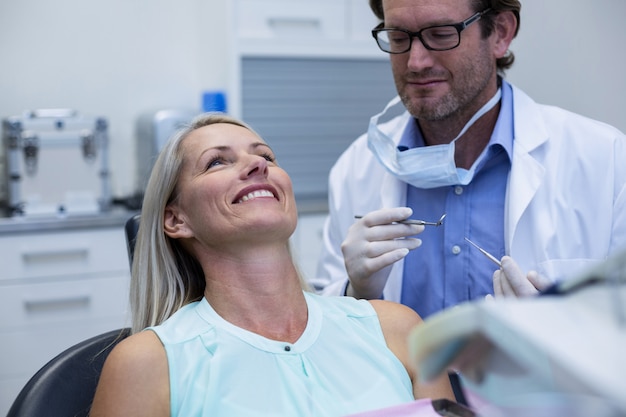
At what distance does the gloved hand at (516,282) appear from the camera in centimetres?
132

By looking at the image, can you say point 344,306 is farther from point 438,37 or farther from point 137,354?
point 438,37

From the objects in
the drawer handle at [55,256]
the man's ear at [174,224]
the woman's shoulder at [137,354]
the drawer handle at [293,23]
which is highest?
the drawer handle at [293,23]

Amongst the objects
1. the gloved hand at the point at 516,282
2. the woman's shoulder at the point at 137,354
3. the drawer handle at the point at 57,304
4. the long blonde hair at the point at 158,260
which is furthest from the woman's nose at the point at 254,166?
the drawer handle at the point at 57,304

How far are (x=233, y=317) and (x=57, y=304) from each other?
155 cm

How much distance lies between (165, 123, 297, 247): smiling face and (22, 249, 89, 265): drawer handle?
1324 mm

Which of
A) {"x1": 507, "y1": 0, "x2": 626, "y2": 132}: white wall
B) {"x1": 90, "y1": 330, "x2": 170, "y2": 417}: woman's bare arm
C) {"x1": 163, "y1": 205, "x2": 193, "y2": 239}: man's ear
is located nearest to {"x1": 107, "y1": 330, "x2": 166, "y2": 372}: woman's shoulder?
{"x1": 90, "y1": 330, "x2": 170, "y2": 417}: woman's bare arm

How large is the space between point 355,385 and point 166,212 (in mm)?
503

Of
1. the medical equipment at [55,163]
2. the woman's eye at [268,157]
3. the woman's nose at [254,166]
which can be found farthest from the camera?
the medical equipment at [55,163]

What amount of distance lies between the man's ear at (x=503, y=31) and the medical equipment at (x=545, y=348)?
1.21 meters

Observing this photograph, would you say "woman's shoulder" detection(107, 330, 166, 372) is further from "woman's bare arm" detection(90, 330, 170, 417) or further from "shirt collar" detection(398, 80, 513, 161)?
"shirt collar" detection(398, 80, 513, 161)

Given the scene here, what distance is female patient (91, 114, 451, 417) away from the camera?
1.17 meters

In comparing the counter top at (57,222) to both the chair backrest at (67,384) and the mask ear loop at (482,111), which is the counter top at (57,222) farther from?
the mask ear loop at (482,111)

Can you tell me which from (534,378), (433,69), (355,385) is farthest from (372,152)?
(534,378)

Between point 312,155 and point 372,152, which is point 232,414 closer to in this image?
point 372,152
